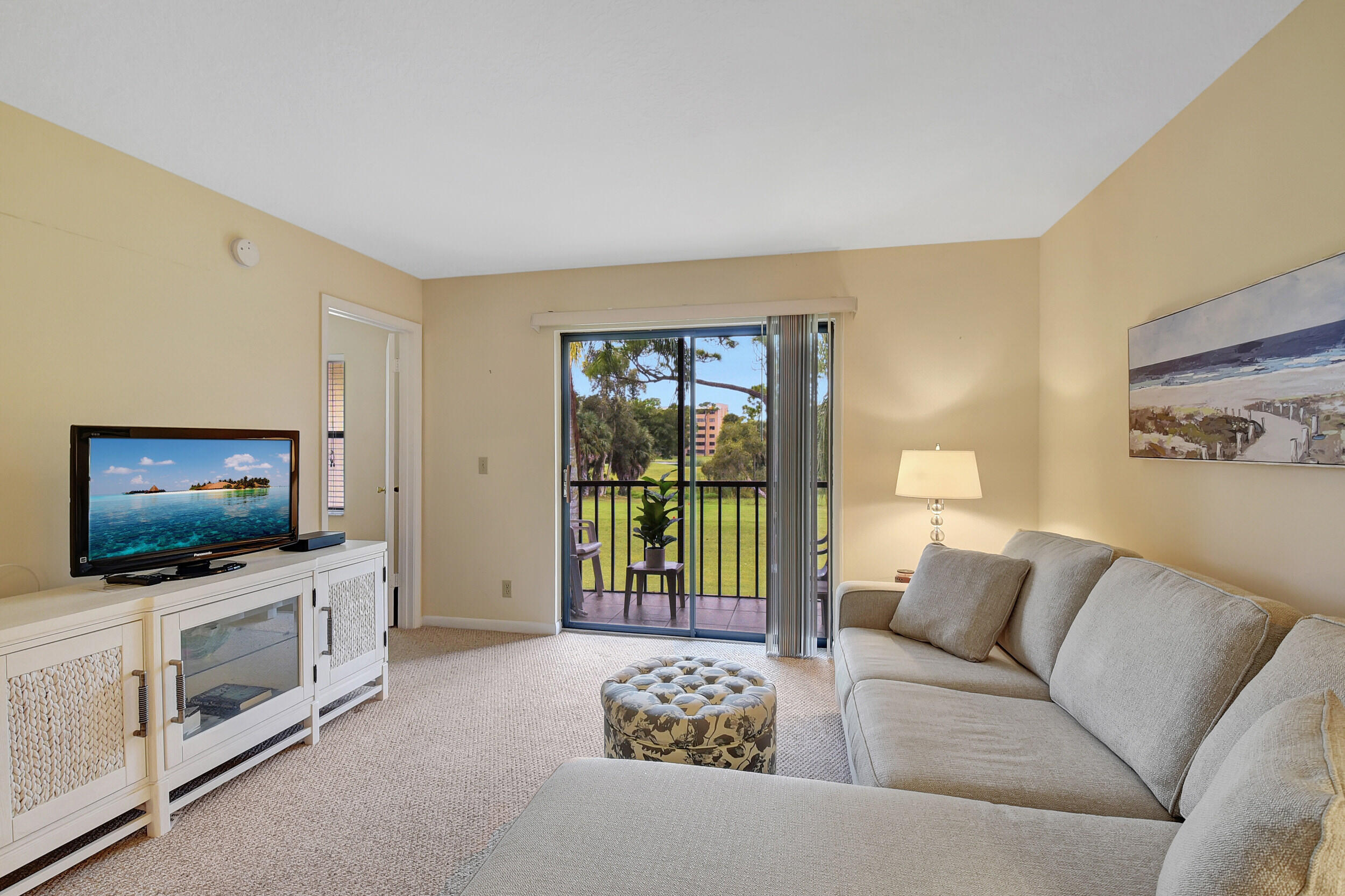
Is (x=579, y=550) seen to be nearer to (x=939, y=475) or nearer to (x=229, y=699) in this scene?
(x=229, y=699)

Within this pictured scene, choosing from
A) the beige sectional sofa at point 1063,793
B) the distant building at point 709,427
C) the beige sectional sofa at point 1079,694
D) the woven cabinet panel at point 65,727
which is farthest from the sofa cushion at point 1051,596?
the woven cabinet panel at point 65,727

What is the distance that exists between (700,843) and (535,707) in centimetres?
196

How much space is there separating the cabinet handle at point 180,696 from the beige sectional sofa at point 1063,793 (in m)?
1.49

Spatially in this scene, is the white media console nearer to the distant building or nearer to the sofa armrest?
the distant building

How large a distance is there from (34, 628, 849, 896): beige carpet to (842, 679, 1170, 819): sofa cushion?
54 cm

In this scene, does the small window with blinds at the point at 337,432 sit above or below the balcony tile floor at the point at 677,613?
above

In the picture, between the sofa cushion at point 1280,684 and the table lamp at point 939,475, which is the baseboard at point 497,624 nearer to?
the table lamp at point 939,475

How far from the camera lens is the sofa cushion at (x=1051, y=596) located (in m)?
2.08

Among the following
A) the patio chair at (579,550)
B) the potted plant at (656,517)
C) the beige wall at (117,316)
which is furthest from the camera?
the patio chair at (579,550)

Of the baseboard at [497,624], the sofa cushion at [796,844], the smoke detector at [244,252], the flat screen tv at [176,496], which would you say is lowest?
the baseboard at [497,624]

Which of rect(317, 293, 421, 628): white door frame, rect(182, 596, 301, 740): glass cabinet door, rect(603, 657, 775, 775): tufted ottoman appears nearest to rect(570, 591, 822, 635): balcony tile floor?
rect(317, 293, 421, 628): white door frame

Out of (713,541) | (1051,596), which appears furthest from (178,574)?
(1051,596)

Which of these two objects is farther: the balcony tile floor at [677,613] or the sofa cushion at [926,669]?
the balcony tile floor at [677,613]

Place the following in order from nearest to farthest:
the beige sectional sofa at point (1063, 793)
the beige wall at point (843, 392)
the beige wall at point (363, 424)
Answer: the beige sectional sofa at point (1063, 793)
the beige wall at point (843, 392)
the beige wall at point (363, 424)
